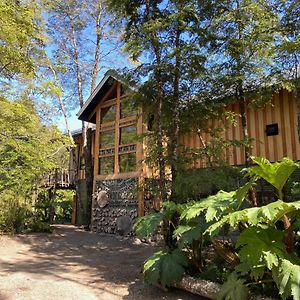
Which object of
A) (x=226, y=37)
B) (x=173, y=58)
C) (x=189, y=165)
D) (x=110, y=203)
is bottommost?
(x=110, y=203)

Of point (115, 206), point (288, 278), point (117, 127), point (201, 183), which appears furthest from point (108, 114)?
point (288, 278)

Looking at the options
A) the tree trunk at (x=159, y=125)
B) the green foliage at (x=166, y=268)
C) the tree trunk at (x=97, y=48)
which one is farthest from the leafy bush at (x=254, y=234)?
the tree trunk at (x=97, y=48)

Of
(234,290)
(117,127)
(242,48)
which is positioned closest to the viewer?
(234,290)

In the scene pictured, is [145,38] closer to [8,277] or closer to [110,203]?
[8,277]

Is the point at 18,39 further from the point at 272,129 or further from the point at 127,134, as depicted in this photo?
the point at 272,129

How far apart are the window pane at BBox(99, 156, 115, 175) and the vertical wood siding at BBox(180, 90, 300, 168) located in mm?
4565

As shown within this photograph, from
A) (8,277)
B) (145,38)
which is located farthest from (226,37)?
(8,277)

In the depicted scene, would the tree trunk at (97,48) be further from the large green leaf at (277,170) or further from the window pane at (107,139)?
the large green leaf at (277,170)

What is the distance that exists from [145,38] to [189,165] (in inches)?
119

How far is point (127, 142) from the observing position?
1253cm

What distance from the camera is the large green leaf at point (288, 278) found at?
3.07 metres

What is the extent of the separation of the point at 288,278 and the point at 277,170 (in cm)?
116

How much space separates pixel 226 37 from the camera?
7.31 metres

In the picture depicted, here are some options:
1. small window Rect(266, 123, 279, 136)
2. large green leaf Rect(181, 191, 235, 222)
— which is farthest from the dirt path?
small window Rect(266, 123, 279, 136)
